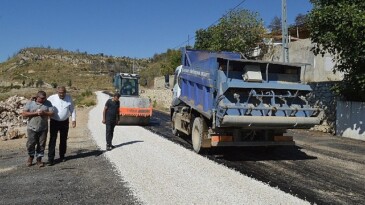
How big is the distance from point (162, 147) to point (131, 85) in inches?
517

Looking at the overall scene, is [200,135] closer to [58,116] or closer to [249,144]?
[249,144]

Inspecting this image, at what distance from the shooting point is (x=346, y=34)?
14969 millimetres

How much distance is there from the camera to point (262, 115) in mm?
10438

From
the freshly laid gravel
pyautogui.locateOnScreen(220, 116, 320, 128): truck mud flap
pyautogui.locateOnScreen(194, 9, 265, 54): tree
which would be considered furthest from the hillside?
pyautogui.locateOnScreen(220, 116, 320, 128): truck mud flap

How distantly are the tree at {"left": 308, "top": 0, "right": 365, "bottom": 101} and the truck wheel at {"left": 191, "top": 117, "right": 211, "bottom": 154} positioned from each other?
6.65 m

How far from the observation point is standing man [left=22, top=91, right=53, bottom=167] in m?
9.53

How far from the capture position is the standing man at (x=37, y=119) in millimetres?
9531

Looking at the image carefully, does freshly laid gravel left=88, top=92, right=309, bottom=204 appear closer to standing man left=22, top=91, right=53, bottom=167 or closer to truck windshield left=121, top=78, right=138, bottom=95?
standing man left=22, top=91, right=53, bottom=167

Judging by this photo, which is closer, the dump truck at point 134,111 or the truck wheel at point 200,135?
the truck wheel at point 200,135

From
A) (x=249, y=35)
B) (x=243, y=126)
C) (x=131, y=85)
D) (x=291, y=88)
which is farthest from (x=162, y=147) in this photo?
(x=249, y=35)

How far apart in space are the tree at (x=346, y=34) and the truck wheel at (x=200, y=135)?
6.65 meters

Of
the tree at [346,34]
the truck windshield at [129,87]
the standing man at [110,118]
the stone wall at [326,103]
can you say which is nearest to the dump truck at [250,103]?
the standing man at [110,118]

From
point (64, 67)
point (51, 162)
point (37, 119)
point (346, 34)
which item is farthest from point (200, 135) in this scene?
point (64, 67)

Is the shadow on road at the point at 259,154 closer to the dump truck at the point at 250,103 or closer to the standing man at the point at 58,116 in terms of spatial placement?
the dump truck at the point at 250,103
